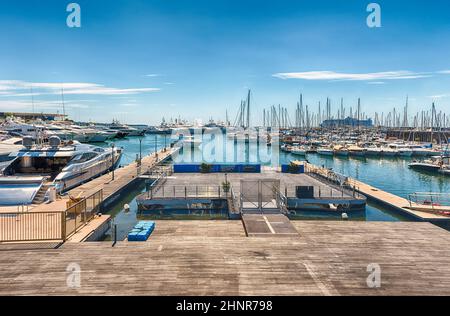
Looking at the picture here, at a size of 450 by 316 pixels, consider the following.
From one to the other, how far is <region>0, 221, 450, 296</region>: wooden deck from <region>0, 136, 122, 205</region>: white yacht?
50.6 ft

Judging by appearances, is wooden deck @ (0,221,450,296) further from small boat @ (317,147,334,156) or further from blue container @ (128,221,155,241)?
small boat @ (317,147,334,156)

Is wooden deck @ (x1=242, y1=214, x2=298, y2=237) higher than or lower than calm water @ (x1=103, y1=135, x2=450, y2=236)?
higher

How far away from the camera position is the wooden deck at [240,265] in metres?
9.53

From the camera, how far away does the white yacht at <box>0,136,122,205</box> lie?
2550 cm

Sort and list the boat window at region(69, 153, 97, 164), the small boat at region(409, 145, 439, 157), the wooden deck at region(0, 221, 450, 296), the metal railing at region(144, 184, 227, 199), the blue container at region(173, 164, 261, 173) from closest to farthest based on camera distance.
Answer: the wooden deck at region(0, 221, 450, 296) → the metal railing at region(144, 184, 227, 199) → the boat window at region(69, 153, 97, 164) → the blue container at region(173, 164, 261, 173) → the small boat at region(409, 145, 439, 157)

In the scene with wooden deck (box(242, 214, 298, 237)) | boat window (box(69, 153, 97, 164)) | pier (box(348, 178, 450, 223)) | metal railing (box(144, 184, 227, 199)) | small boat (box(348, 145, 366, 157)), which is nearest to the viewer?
wooden deck (box(242, 214, 298, 237))

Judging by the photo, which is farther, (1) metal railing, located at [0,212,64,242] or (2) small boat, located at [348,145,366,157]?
(2) small boat, located at [348,145,366,157]

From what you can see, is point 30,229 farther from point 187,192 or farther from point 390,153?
point 390,153

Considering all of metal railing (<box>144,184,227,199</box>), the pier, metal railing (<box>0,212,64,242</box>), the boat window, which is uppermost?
the boat window

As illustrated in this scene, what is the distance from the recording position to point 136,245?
13.1 meters

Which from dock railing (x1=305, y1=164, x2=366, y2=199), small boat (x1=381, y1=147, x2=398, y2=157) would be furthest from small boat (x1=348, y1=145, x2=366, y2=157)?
dock railing (x1=305, y1=164, x2=366, y2=199)

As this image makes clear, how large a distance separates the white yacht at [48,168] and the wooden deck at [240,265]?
15421 mm
